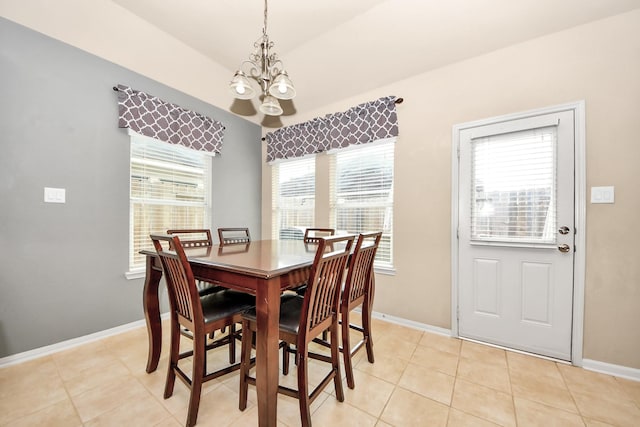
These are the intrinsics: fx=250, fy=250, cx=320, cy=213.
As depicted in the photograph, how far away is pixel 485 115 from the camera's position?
2236 mm

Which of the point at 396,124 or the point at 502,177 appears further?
the point at 396,124

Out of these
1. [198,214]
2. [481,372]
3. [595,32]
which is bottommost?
[481,372]

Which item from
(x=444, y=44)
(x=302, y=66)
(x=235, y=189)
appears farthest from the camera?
(x=235, y=189)

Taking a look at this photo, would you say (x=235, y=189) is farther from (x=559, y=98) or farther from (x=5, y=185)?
(x=559, y=98)

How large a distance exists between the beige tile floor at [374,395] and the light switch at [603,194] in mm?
1255

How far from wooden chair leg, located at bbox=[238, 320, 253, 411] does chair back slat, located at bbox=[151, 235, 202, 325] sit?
0.82 ft

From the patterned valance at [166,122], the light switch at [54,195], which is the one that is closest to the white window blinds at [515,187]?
the patterned valance at [166,122]

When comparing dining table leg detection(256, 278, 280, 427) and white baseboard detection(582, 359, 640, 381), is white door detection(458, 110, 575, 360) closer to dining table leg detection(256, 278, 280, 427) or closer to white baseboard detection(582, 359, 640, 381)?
white baseboard detection(582, 359, 640, 381)

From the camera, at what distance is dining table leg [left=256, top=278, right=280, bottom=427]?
1.14 m

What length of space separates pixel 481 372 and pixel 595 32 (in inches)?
104

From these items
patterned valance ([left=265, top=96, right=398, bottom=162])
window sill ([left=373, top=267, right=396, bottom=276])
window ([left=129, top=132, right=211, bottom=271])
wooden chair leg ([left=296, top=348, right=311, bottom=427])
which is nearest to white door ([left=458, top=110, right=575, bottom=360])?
window sill ([left=373, top=267, right=396, bottom=276])

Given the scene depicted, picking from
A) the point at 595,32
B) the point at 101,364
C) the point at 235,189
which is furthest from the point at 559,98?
the point at 101,364

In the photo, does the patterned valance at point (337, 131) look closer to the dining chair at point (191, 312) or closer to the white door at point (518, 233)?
the white door at point (518, 233)

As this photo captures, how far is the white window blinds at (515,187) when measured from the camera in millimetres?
2008
